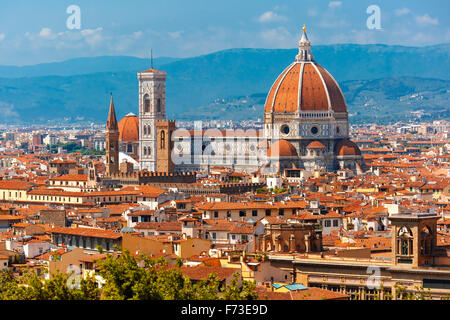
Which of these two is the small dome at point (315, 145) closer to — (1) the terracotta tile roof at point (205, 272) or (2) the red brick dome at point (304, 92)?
(2) the red brick dome at point (304, 92)

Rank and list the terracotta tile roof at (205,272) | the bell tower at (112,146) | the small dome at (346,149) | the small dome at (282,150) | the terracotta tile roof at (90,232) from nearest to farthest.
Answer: the terracotta tile roof at (205,272) → the terracotta tile roof at (90,232) → the bell tower at (112,146) → the small dome at (282,150) → the small dome at (346,149)

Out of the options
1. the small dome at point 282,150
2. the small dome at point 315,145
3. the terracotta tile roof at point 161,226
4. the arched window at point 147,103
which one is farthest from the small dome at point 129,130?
the terracotta tile roof at point 161,226

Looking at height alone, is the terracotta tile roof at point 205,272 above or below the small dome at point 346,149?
below

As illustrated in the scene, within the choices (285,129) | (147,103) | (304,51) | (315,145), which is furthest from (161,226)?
(304,51)

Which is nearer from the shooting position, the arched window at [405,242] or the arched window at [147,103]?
the arched window at [405,242]

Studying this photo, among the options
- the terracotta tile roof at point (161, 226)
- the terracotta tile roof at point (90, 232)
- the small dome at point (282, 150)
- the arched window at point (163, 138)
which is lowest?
the terracotta tile roof at point (90, 232)

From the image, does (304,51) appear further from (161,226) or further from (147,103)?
(161,226)

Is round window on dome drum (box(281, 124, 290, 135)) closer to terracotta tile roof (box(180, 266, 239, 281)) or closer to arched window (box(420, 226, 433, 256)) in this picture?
arched window (box(420, 226, 433, 256))

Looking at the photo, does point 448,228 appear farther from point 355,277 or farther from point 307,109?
point 307,109
